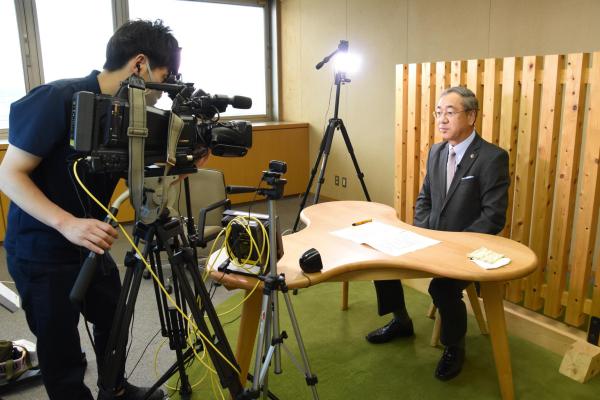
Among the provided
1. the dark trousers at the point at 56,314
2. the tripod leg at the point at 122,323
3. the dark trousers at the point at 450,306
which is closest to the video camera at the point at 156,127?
the tripod leg at the point at 122,323

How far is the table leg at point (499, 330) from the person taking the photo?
1888mm

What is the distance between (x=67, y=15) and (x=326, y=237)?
13.3 feet

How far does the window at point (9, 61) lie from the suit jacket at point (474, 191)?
4.09m

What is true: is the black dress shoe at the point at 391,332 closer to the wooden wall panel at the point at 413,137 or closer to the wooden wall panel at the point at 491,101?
the wooden wall panel at the point at 413,137

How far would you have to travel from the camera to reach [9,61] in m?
4.39

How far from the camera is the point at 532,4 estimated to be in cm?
310

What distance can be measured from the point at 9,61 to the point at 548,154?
4614 mm

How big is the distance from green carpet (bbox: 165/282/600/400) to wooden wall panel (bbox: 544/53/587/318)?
33 centimetres

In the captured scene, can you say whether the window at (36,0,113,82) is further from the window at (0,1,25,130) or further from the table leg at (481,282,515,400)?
the table leg at (481,282,515,400)

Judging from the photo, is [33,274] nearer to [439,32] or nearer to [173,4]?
[439,32]

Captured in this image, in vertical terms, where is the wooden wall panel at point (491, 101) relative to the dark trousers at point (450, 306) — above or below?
above

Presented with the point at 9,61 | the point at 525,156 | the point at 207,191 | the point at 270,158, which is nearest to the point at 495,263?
the point at 525,156

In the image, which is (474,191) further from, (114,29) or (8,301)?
(114,29)

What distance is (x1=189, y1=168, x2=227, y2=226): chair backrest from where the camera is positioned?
3.20 metres
